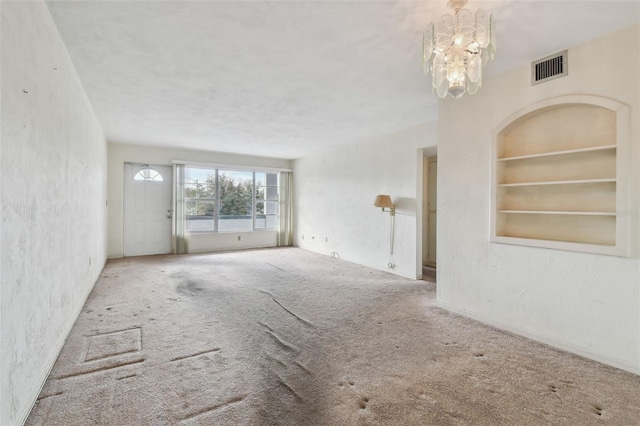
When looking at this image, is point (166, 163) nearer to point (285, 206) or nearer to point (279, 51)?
point (285, 206)

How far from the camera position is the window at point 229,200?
7.34 metres

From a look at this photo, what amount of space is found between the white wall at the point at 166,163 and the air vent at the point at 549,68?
6.36 metres

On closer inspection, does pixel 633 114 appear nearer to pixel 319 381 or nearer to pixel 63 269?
pixel 319 381

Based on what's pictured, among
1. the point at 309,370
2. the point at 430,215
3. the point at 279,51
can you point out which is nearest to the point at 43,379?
the point at 309,370

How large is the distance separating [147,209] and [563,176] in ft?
24.1

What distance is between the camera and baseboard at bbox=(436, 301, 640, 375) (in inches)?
87.7

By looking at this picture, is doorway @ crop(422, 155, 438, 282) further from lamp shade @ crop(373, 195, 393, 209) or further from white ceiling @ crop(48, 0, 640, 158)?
white ceiling @ crop(48, 0, 640, 158)

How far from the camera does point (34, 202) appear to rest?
184 centimetres

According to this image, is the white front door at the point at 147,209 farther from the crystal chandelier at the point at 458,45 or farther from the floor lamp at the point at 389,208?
the crystal chandelier at the point at 458,45

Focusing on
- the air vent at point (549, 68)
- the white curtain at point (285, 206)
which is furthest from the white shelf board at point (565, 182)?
the white curtain at point (285, 206)

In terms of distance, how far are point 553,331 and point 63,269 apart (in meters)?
4.18

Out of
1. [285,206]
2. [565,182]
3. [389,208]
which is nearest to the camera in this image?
[565,182]

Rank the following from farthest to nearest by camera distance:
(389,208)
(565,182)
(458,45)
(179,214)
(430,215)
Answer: (179,214), (430,215), (389,208), (565,182), (458,45)

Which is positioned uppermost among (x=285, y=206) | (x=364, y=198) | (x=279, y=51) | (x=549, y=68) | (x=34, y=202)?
(x=279, y=51)
